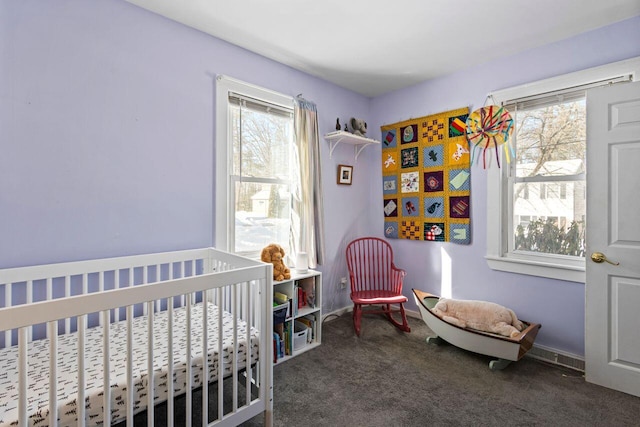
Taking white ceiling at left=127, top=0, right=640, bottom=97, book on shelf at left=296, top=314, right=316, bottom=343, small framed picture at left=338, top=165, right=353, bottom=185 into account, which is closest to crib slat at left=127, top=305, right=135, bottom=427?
book on shelf at left=296, top=314, right=316, bottom=343

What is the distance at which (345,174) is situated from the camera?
11.5 ft

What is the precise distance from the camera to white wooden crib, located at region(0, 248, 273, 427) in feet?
3.68

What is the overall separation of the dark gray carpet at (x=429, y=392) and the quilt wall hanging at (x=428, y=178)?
114 centimetres

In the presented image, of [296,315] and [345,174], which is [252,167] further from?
[296,315]

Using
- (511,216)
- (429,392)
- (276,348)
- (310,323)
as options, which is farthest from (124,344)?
(511,216)

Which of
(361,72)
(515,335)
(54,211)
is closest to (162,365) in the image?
Answer: (54,211)

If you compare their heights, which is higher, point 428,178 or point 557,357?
point 428,178

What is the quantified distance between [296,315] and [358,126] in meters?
2.00

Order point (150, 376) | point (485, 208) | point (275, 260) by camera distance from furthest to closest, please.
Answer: point (485, 208)
point (275, 260)
point (150, 376)

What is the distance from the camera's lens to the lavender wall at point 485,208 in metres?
2.35

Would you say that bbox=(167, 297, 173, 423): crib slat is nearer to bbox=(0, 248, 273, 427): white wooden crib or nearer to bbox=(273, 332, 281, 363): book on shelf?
bbox=(0, 248, 273, 427): white wooden crib

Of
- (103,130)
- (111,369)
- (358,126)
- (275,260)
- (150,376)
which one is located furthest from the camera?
(358,126)

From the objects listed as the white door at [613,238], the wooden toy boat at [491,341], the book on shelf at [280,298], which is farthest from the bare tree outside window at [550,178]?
the book on shelf at [280,298]

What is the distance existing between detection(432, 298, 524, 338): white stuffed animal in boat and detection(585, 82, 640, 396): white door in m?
0.45
